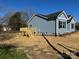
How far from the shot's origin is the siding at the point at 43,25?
29.1m

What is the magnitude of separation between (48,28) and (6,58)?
66.3ft

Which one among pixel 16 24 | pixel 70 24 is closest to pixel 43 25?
pixel 70 24

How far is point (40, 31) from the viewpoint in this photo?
3189cm

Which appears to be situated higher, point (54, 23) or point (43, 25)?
→ point (54, 23)

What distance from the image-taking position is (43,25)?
101ft

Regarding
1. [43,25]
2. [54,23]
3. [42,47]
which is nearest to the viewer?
[42,47]

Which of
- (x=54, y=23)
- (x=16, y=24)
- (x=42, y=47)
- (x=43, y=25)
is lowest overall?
(x=42, y=47)

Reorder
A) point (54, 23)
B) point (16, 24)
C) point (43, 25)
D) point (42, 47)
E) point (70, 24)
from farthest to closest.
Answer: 1. point (16, 24)
2. point (70, 24)
3. point (43, 25)
4. point (54, 23)
5. point (42, 47)

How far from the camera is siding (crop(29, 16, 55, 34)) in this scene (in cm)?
2909

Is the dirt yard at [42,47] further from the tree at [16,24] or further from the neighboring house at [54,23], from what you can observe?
the tree at [16,24]

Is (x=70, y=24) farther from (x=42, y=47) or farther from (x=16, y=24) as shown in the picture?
(x=42, y=47)

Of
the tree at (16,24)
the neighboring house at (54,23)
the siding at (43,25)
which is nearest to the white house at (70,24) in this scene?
the neighboring house at (54,23)

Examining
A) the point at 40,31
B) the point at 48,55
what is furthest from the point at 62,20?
the point at 48,55

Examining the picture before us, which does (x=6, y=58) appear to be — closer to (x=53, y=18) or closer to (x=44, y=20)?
(x=53, y=18)
